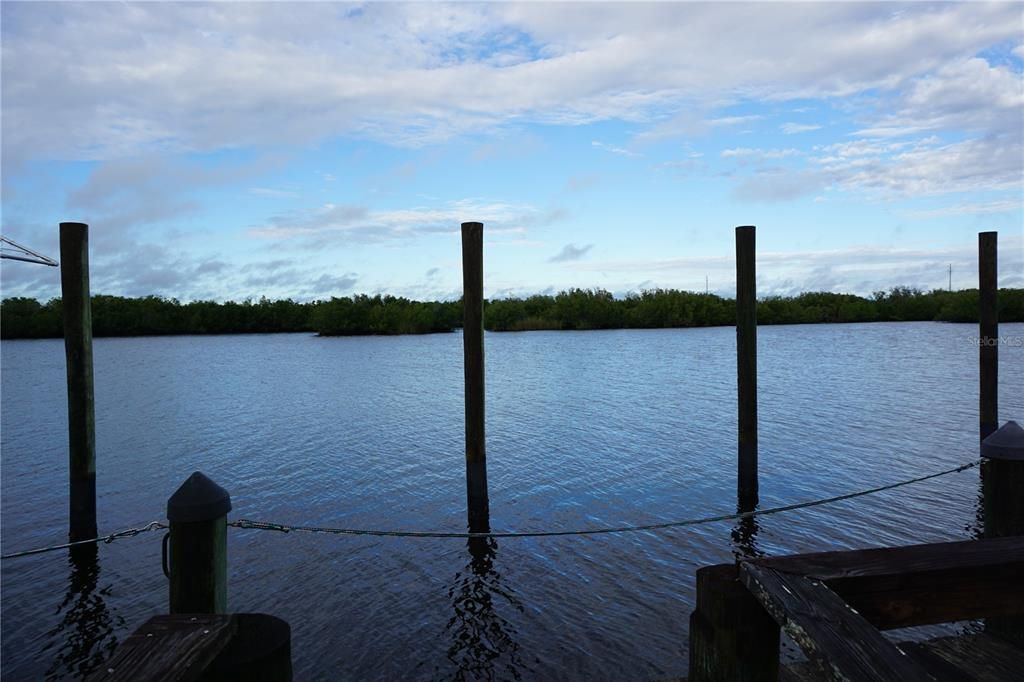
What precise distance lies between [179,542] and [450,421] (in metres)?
20.4

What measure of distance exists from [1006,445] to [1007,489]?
0.34 metres

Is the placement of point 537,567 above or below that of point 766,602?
below

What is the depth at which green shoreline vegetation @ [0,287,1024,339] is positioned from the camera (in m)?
132

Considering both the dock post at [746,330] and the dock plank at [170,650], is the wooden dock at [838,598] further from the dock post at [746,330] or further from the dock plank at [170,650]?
the dock post at [746,330]

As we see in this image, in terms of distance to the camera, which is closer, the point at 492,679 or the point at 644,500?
the point at 492,679

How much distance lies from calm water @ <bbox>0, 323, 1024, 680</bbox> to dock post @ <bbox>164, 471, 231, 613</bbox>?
375 centimetres

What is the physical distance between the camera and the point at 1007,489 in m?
4.52

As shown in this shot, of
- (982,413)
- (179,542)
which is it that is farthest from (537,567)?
(982,413)

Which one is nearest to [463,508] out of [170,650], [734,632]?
[170,650]

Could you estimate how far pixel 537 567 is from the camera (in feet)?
31.6

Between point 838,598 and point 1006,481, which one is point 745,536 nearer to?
point 1006,481

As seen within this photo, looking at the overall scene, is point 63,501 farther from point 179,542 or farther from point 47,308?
point 47,308

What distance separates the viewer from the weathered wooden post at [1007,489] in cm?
442

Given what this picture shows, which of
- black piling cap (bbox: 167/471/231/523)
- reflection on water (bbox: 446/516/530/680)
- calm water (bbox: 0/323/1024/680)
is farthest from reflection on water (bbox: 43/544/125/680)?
black piling cap (bbox: 167/471/231/523)
